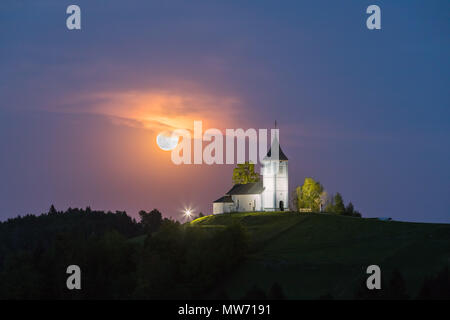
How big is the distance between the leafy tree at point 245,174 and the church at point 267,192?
9942mm

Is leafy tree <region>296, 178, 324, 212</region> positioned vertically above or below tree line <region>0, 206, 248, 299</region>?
above

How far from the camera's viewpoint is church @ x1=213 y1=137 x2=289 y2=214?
12962 cm

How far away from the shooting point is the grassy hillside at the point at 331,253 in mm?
82062

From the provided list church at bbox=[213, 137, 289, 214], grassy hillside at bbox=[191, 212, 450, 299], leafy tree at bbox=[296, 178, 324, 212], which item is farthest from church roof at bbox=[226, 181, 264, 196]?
grassy hillside at bbox=[191, 212, 450, 299]

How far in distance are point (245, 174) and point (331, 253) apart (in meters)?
54.2

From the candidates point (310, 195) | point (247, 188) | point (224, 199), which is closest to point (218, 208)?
point (224, 199)

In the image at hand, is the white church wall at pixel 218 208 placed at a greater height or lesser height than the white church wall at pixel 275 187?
lesser

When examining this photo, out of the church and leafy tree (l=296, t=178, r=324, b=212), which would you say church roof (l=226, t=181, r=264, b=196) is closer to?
the church

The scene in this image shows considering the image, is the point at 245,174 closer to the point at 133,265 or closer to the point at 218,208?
the point at 218,208

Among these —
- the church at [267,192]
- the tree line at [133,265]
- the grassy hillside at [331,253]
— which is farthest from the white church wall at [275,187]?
the tree line at [133,265]

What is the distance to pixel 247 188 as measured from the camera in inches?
5320

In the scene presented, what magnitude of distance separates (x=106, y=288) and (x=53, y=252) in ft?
46.8

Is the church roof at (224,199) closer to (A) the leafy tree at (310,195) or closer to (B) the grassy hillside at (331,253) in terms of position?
(A) the leafy tree at (310,195)
